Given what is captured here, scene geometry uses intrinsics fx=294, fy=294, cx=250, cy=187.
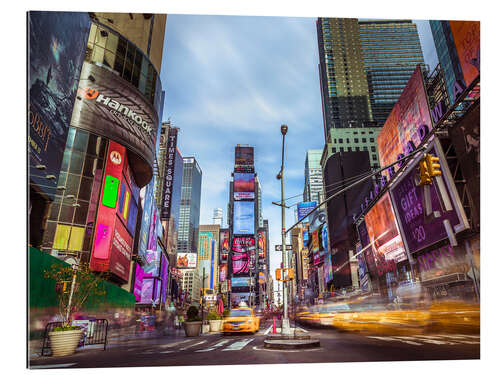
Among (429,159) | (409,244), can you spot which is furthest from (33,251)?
(409,244)

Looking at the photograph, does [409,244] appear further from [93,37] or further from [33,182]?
[93,37]

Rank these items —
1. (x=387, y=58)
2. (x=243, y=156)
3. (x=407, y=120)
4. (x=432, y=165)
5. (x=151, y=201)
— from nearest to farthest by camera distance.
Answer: (x=432, y=165)
(x=407, y=120)
(x=151, y=201)
(x=387, y=58)
(x=243, y=156)

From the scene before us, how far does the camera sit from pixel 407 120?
30594mm

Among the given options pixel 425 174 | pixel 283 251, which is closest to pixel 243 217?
pixel 283 251

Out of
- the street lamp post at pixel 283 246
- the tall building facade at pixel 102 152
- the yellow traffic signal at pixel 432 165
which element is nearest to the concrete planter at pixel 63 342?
the street lamp post at pixel 283 246

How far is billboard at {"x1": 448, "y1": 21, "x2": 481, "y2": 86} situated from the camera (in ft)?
36.2

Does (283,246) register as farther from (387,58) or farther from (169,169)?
(387,58)

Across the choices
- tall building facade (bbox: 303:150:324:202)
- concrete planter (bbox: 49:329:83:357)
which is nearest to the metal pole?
concrete planter (bbox: 49:329:83:357)

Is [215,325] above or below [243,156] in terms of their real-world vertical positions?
below

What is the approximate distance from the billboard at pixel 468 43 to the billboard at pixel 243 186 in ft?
365

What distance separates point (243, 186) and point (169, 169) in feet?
263

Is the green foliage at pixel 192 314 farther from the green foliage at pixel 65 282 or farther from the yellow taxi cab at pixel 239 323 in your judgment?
the green foliage at pixel 65 282

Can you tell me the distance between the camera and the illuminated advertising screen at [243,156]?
150 m

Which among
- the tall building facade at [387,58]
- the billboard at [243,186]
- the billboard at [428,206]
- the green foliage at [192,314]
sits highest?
the tall building facade at [387,58]
